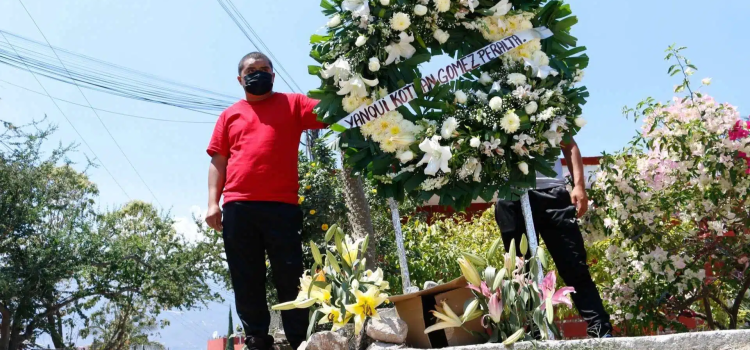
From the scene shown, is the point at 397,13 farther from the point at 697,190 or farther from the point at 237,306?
the point at 697,190

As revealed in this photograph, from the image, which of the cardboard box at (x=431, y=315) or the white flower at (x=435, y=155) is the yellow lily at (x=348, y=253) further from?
the white flower at (x=435, y=155)

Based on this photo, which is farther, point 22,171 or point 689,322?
point 22,171

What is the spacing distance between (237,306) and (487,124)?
145 centimetres

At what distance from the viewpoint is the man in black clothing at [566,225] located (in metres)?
3.25

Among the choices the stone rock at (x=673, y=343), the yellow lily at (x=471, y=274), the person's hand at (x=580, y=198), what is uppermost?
the person's hand at (x=580, y=198)

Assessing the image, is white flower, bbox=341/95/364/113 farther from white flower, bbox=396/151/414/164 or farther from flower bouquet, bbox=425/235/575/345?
flower bouquet, bbox=425/235/575/345

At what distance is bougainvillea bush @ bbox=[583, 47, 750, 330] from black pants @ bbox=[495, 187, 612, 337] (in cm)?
80

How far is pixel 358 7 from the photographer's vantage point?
122 inches

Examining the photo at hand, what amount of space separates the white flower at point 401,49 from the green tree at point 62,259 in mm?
10535

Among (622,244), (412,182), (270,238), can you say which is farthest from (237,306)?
(622,244)

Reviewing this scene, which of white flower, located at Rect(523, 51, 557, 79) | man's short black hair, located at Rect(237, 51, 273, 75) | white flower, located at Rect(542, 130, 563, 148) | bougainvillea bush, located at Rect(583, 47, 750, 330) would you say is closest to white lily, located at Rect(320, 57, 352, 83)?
man's short black hair, located at Rect(237, 51, 273, 75)

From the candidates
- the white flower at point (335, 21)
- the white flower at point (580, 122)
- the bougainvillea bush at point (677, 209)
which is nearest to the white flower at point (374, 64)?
the white flower at point (335, 21)

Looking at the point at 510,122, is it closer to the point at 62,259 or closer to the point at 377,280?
the point at 377,280

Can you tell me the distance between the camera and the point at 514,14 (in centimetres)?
311
